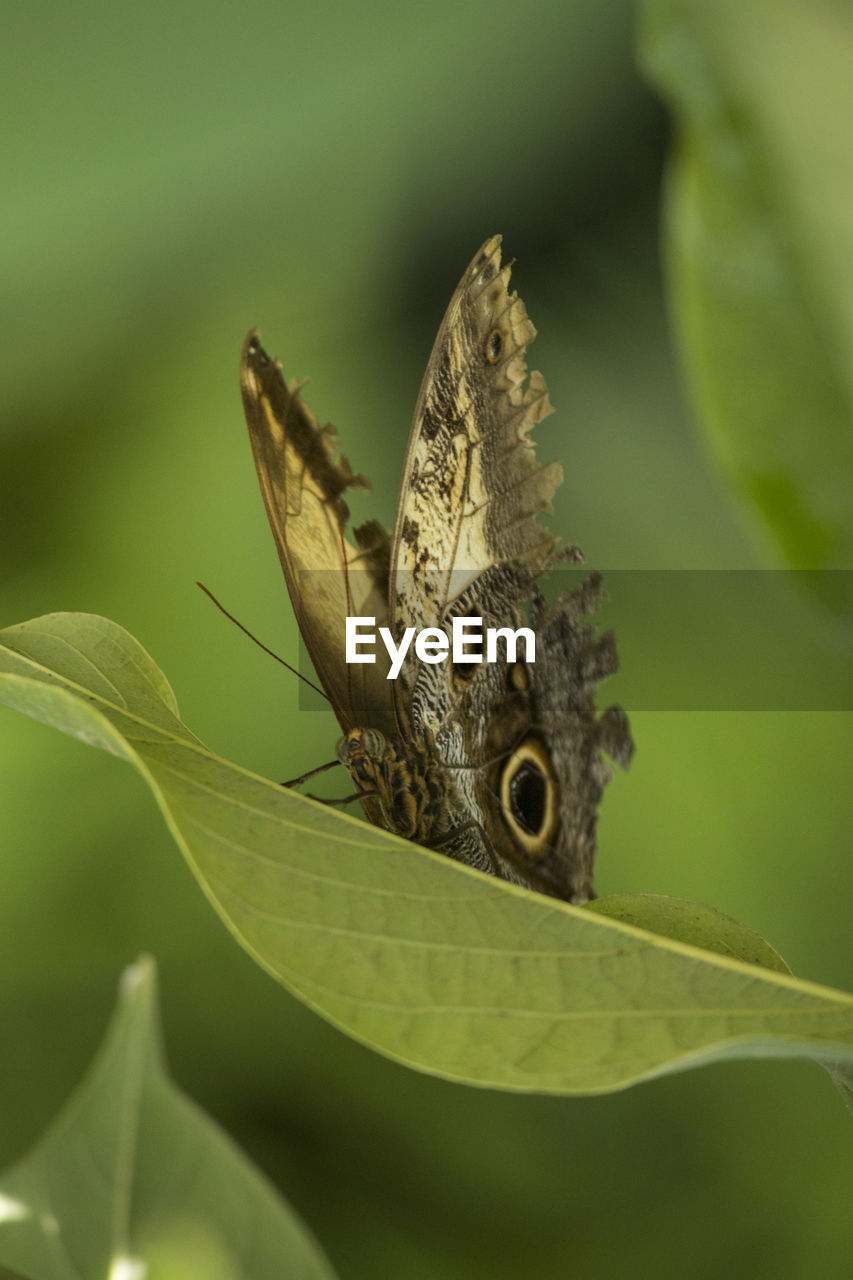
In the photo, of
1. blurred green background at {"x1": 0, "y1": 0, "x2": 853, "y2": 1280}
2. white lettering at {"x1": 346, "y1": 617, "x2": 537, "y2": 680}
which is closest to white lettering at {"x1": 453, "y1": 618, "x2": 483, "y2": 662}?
white lettering at {"x1": 346, "y1": 617, "x2": 537, "y2": 680}

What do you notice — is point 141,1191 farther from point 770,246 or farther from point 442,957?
point 770,246

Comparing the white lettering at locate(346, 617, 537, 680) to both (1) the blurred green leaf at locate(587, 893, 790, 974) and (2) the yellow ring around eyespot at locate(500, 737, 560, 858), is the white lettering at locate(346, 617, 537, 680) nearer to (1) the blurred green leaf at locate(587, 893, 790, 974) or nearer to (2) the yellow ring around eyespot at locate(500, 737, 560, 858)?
(2) the yellow ring around eyespot at locate(500, 737, 560, 858)

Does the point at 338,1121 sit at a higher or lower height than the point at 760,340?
lower

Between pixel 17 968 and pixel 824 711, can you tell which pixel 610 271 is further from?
pixel 17 968

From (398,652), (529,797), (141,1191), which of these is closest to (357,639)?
(398,652)

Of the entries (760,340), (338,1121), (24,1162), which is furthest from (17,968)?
(760,340)
